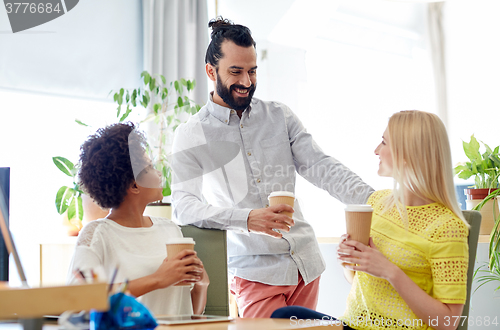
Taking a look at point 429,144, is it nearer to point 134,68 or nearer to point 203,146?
point 203,146

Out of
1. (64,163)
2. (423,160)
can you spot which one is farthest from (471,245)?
(64,163)

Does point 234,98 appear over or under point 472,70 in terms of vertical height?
under

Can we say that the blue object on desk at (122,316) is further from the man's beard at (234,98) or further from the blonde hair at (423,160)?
the man's beard at (234,98)

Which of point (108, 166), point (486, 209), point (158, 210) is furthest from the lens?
point (486, 209)

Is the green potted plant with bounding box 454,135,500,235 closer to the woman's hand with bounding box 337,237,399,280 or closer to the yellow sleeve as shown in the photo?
the yellow sleeve

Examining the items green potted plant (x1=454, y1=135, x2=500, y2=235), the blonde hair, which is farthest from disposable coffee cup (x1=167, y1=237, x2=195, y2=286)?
green potted plant (x1=454, y1=135, x2=500, y2=235)

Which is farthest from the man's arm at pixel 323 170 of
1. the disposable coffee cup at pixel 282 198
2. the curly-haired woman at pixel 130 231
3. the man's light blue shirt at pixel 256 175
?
the curly-haired woman at pixel 130 231

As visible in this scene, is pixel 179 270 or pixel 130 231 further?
pixel 130 231

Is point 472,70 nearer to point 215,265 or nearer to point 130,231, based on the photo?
point 215,265

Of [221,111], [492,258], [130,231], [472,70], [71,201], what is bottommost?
[492,258]

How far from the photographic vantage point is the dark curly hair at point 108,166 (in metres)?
1.45

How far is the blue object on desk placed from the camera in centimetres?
69

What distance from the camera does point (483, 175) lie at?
2857mm

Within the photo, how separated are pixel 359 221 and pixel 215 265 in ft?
1.80
